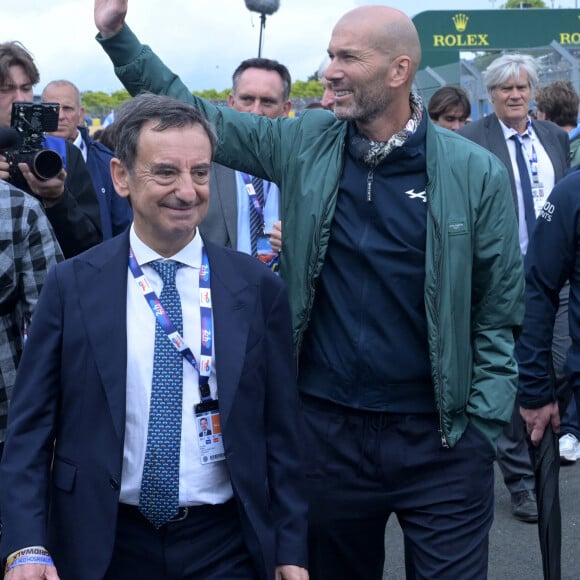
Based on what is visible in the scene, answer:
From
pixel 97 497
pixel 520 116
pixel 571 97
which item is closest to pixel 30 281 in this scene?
pixel 97 497

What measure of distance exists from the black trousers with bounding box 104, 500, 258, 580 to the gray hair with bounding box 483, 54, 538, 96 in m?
4.75

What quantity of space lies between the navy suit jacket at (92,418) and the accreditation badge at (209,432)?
0.13 ft

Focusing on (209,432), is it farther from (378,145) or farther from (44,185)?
(44,185)

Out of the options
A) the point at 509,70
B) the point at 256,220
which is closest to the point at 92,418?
the point at 256,220

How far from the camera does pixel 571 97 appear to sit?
27.1 ft

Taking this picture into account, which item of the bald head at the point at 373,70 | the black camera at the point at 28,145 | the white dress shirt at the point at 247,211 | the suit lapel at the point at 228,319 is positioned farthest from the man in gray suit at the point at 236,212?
the suit lapel at the point at 228,319

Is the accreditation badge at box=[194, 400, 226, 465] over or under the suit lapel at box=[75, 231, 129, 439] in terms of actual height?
under

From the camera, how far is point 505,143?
6.36 m

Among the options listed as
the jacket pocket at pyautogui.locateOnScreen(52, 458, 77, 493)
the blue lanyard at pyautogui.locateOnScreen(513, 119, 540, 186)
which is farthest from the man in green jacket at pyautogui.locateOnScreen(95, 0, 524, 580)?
the blue lanyard at pyautogui.locateOnScreen(513, 119, 540, 186)

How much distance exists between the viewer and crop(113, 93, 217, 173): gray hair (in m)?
2.67

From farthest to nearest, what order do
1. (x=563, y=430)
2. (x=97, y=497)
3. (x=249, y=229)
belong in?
1. (x=249, y=229)
2. (x=563, y=430)
3. (x=97, y=497)

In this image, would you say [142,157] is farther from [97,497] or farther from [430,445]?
[430,445]

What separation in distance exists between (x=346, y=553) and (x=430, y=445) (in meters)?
0.52

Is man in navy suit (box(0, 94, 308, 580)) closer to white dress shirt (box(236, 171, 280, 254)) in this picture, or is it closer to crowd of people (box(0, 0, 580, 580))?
crowd of people (box(0, 0, 580, 580))
